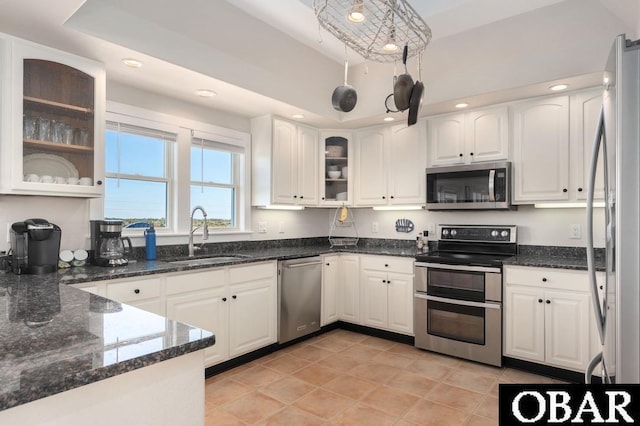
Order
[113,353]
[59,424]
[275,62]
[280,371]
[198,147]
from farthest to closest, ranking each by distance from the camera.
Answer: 1. [198,147]
2. [275,62]
3. [280,371]
4. [113,353]
5. [59,424]

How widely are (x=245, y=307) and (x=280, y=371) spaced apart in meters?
0.59

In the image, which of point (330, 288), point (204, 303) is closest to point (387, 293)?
point (330, 288)

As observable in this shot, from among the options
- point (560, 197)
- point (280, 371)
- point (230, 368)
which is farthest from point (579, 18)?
point (230, 368)

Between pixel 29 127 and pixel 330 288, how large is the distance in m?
2.88

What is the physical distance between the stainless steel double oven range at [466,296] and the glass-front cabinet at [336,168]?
1.26 metres

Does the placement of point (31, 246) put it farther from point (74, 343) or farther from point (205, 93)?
point (205, 93)

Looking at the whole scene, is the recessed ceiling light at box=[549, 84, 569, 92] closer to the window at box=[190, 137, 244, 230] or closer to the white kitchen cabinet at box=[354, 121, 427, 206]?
the white kitchen cabinet at box=[354, 121, 427, 206]

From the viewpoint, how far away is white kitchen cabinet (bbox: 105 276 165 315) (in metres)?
2.35

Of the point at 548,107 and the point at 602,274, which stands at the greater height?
the point at 548,107

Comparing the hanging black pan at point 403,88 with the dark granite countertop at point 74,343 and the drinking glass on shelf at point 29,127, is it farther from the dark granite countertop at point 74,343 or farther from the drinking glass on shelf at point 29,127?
the drinking glass on shelf at point 29,127

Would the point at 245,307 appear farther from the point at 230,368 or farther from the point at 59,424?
the point at 59,424

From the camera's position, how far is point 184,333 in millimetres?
1090

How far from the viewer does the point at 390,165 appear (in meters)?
4.12

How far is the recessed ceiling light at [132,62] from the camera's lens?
2.54 meters
